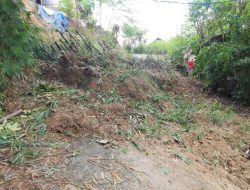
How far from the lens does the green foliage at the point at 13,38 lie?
11.8 ft

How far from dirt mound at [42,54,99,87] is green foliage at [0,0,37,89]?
91 centimetres

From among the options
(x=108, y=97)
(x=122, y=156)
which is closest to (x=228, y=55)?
(x=108, y=97)

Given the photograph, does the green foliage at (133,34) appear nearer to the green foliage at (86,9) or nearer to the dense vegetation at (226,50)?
the green foliage at (86,9)

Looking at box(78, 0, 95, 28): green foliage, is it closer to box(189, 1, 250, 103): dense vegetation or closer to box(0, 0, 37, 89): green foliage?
box(189, 1, 250, 103): dense vegetation

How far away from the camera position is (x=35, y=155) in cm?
240

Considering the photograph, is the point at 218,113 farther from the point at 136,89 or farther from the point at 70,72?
the point at 70,72

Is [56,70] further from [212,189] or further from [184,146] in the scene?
[212,189]

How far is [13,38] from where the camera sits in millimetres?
3756

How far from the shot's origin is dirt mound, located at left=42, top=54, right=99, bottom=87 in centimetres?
494

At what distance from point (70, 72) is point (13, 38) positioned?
1490mm

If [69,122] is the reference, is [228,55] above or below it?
above

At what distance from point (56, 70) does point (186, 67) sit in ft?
19.5

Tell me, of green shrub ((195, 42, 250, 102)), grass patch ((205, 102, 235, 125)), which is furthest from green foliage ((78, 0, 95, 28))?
grass patch ((205, 102, 235, 125))

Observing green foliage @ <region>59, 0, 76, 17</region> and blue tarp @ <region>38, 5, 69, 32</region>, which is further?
green foliage @ <region>59, 0, 76, 17</region>
